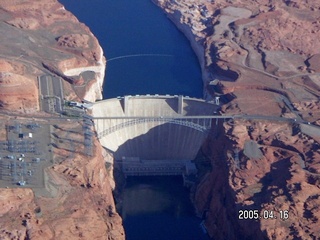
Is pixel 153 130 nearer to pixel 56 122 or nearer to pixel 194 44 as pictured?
pixel 56 122

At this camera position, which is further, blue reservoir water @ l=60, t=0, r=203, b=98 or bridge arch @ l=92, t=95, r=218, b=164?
blue reservoir water @ l=60, t=0, r=203, b=98

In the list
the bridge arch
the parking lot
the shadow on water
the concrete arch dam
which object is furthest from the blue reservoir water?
the parking lot

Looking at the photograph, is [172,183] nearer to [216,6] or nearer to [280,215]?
[280,215]

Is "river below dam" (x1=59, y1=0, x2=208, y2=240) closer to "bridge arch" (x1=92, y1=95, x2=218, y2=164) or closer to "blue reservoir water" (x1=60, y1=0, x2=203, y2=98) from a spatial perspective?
"blue reservoir water" (x1=60, y1=0, x2=203, y2=98)

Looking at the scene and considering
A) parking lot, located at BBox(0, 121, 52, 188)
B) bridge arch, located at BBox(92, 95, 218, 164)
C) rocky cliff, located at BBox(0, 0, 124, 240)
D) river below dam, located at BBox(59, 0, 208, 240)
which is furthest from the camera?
bridge arch, located at BBox(92, 95, 218, 164)

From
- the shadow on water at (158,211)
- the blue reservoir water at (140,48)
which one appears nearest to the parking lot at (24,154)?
the shadow on water at (158,211)

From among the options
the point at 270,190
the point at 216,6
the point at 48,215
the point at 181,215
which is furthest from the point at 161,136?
the point at 216,6

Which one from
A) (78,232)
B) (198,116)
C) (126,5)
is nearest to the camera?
(78,232)
